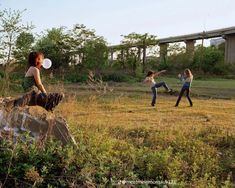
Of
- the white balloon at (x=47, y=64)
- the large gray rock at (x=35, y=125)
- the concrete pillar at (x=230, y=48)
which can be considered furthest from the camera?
the concrete pillar at (x=230, y=48)

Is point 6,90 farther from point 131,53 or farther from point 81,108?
point 131,53

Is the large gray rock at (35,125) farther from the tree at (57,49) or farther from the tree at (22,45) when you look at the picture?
the tree at (57,49)

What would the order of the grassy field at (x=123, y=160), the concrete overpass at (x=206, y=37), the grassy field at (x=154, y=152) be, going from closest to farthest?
the grassy field at (x=123, y=160) < the grassy field at (x=154, y=152) < the concrete overpass at (x=206, y=37)

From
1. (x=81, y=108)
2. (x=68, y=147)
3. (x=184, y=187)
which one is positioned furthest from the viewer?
(x=81, y=108)

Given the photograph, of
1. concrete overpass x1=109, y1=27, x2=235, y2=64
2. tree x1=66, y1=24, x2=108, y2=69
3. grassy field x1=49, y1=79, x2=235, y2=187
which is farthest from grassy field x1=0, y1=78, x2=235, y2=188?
concrete overpass x1=109, y1=27, x2=235, y2=64

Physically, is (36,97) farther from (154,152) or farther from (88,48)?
(88,48)

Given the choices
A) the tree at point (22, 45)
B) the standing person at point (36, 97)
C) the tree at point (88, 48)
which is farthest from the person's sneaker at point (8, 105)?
the tree at point (88, 48)

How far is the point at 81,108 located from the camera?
7.61 meters

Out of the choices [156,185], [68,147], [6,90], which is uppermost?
[6,90]

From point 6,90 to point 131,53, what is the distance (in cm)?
2902

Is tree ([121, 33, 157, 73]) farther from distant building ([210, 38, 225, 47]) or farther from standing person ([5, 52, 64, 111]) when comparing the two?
standing person ([5, 52, 64, 111])

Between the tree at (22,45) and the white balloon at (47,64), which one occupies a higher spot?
the tree at (22,45)

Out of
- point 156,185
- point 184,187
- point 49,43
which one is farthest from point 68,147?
point 49,43

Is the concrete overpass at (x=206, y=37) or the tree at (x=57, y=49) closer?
the tree at (x=57, y=49)
